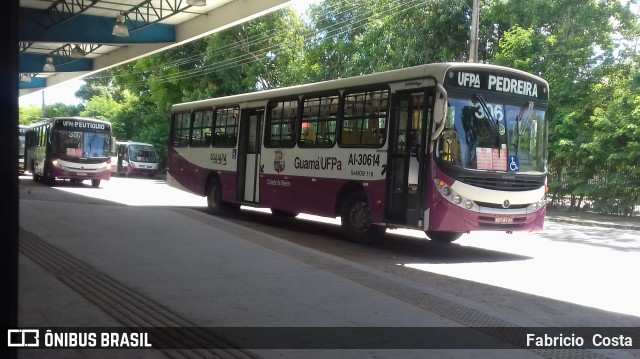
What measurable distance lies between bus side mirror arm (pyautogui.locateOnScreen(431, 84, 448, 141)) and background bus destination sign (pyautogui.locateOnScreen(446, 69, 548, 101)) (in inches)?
11.1

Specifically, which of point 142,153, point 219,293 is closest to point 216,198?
point 219,293

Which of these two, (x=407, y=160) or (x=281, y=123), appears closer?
(x=407, y=160)

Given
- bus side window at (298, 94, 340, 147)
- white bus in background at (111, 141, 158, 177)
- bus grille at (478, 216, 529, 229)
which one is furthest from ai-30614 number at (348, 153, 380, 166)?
white bus in background at (111, 141, 158, 177)

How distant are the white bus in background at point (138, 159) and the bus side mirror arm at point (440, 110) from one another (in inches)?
1425

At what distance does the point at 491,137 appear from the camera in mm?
A: 10695

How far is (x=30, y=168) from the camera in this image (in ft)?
107

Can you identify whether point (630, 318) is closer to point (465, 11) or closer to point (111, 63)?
point (465, 11)

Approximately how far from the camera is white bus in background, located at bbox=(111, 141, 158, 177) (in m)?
43.4

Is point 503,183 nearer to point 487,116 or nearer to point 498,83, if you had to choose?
point 487,116

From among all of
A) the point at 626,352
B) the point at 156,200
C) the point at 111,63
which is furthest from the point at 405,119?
the point at 111,63

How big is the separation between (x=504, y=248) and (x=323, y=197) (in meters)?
4.01

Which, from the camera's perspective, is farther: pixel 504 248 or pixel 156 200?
pixel 156 200

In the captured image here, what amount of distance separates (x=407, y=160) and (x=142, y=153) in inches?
1414

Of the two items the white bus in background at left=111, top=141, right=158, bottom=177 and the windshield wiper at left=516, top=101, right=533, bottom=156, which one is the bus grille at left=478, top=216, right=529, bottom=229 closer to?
the windshield wiper at left=516, top=101, right=533, bottom=156
